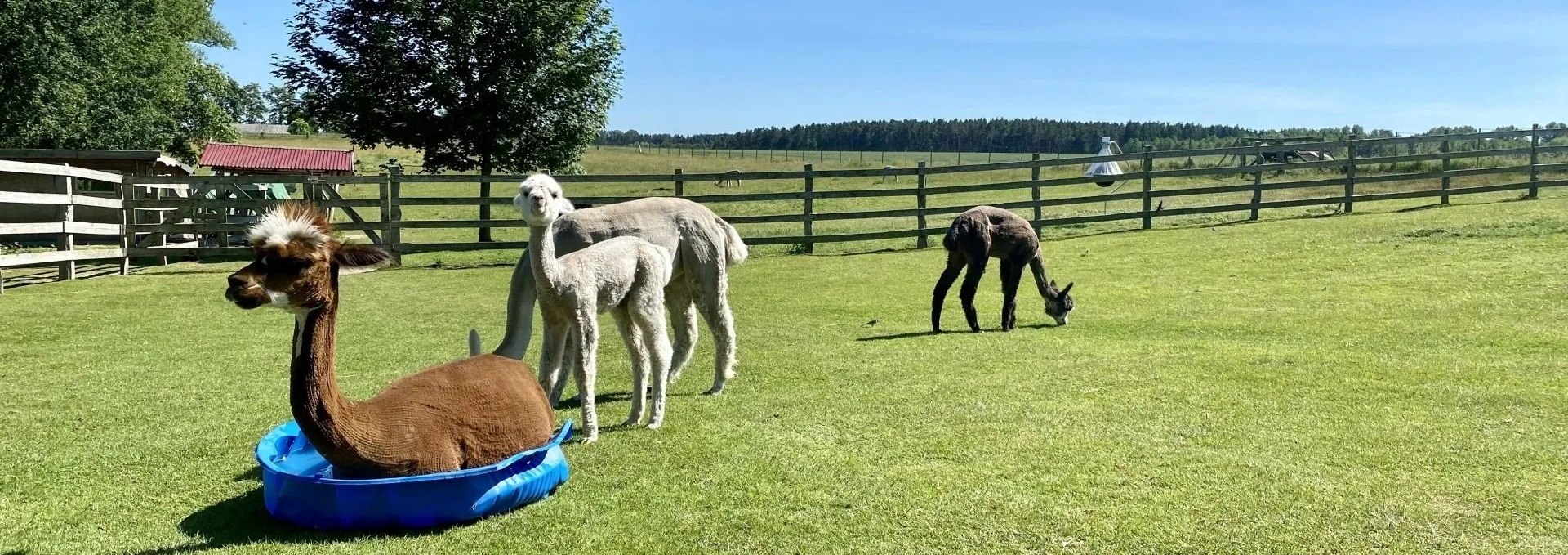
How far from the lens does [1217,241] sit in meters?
15.7

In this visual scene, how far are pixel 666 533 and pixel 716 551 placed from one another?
29 cm

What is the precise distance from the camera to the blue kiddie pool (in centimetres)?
358

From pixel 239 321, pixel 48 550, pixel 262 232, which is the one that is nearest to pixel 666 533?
pixel 262 232

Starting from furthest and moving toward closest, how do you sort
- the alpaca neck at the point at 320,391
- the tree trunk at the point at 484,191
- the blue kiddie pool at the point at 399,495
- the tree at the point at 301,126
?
the tree at the point at 301,126 → the tree trunk at the point at 484,191 → the blue kiddie pool at the point at 399,495 → the alpaca neck at the point at 320,391

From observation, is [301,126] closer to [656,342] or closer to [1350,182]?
[1350,182]

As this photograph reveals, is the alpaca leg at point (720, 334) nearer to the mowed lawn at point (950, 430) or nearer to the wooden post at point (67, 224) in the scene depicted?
the mowed lawn at point (950, 430)

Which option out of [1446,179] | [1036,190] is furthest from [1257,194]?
[1036,190]

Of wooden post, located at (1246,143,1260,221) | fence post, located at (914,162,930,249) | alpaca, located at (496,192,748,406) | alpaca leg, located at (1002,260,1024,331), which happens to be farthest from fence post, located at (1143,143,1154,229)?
alpaca, located at (496,192,748,406)

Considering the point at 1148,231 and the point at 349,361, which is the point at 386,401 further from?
the point at 1148,231

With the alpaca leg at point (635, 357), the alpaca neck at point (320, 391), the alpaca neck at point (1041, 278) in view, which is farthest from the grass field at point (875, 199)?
the alpaca neck at point (320, 391)

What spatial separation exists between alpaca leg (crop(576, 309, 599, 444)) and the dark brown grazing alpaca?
4522mm

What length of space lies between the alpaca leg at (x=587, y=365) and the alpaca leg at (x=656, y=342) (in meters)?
0.41

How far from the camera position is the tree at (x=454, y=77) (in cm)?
2233

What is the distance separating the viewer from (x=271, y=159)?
4434 cm
